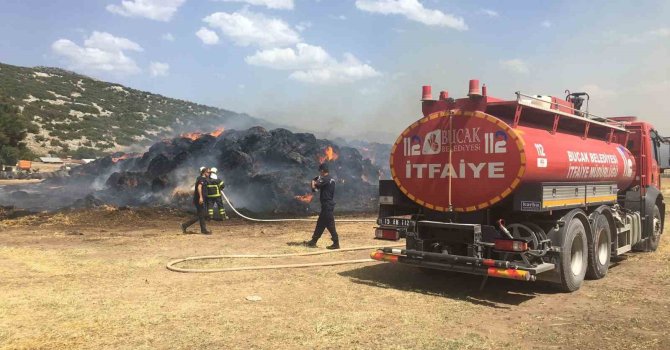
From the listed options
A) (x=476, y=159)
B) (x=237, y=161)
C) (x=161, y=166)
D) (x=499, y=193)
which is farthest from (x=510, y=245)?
(x=161, y=166)

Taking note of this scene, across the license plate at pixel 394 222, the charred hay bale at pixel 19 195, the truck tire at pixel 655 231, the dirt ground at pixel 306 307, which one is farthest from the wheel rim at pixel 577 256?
the charred hay bale at pixel 19 195

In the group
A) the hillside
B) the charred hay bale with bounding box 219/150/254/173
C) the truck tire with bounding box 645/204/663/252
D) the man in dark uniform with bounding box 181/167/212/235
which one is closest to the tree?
the hillside

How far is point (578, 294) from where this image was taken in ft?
25.0

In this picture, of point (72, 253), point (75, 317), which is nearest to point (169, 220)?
point (72, 253)

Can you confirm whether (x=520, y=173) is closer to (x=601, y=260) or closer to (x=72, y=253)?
(x=601, y=260)

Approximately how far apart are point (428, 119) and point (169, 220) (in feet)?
40.1

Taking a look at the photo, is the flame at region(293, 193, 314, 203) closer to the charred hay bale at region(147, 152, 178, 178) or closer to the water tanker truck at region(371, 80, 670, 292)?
the charred hay bale at region(147, 152, 178, 178)

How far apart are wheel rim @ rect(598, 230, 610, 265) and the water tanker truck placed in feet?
0.06

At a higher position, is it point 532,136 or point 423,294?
point 532,136

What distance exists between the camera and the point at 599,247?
8.87 m

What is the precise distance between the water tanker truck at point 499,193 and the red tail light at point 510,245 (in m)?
0.01

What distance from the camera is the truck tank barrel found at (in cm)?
702

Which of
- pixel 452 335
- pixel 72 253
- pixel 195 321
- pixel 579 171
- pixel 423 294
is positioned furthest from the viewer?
pixel 72 253

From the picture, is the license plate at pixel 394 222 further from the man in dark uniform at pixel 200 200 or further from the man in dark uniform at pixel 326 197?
the man in dark uniform at pixel 200 200
